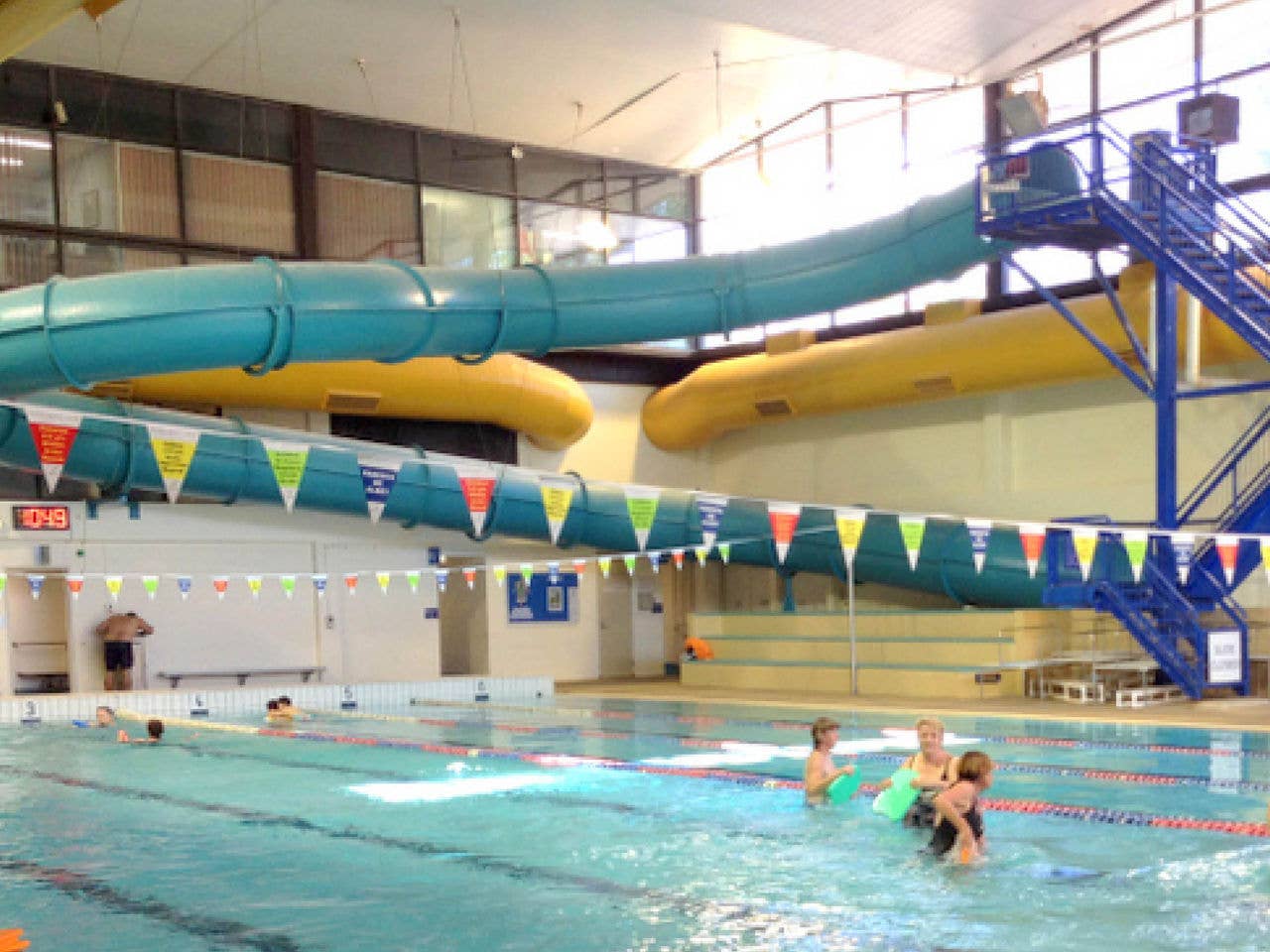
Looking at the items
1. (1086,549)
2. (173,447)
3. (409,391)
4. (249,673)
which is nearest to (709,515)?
(1086,549)

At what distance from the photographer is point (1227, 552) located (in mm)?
13508

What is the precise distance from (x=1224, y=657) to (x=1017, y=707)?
1996 millimetres

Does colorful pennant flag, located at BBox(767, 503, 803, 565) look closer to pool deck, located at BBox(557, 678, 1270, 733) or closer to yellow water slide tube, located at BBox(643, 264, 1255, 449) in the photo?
pool deck, located at BBox(557, 678, 1270, 733)

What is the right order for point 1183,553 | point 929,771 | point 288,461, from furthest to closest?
point 1183,553 → point 288,461 → point 929,771

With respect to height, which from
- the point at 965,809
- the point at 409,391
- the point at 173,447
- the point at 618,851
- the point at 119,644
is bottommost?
the point at 618,851

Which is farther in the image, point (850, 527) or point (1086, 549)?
point (1086, 549)

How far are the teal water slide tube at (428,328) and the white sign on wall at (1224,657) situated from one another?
308cm

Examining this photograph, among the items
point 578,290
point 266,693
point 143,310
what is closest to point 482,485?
point 578,290

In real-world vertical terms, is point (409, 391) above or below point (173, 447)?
above

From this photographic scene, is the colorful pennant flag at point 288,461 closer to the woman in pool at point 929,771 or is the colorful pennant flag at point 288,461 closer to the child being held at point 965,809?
the woman in pool at point 929,771

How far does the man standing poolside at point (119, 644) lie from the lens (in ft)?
61.1

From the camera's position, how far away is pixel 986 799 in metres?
9.33

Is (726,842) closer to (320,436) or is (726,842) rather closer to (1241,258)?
(1241,258)

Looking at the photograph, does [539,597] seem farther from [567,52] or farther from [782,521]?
[782,521]
